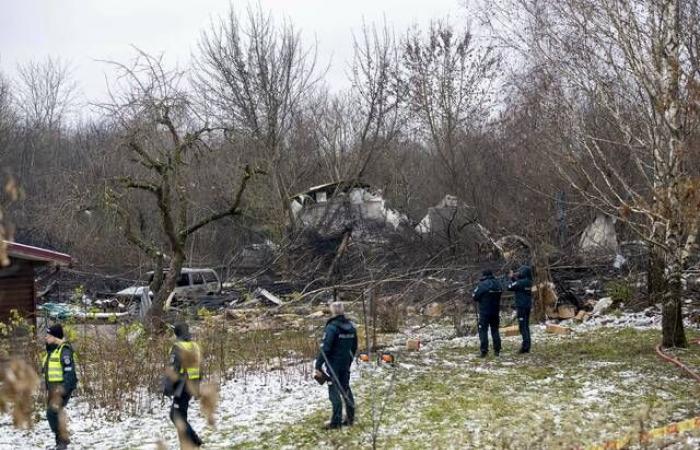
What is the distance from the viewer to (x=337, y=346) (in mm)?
9039

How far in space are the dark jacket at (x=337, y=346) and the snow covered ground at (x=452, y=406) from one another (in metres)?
0.79

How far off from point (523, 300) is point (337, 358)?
18.5 feet

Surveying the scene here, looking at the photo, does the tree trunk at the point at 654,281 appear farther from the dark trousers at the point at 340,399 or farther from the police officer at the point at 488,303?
the dark trousers at the point at 340,399

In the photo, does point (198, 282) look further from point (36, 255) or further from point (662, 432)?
point (662, 432)

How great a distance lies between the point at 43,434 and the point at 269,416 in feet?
9.66

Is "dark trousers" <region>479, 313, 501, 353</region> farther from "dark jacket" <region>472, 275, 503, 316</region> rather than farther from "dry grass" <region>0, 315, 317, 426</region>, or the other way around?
"dry grass" <region>0, 315, 317, 426</region>

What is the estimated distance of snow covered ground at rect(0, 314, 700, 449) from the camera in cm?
879

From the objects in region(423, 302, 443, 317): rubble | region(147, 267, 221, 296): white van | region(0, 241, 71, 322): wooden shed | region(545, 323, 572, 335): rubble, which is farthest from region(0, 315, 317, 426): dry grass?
region(147, 267, 221, 296): white van

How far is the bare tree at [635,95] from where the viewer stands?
12.1 metres

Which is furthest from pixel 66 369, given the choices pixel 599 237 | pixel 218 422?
pixel 599 237

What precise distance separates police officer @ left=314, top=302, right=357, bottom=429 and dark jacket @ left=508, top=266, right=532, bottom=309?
17.4 feet

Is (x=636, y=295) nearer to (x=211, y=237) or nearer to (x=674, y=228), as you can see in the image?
(x=674, y=228)

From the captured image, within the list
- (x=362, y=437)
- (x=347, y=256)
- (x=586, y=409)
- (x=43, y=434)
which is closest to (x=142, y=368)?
(x=43, y=434)

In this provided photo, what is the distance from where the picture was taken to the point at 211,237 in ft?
114
